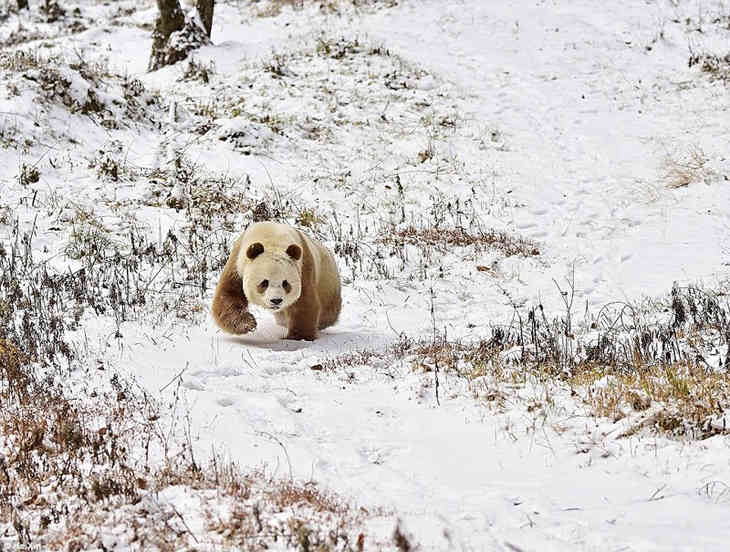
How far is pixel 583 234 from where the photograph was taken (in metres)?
12.1

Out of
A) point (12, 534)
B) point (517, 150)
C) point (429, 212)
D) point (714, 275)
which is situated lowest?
point (12, 534)

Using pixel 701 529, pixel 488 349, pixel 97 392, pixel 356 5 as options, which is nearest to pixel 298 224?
pixel 488 349

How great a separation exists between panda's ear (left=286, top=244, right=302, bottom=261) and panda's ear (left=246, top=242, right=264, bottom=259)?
Result: 0.28 meters

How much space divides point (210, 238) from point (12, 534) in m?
8.59

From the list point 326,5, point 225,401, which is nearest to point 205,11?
point 326,5

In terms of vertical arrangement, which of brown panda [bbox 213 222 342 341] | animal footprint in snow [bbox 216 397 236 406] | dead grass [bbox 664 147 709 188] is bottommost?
animal footprint in snow [bbox 216 397 236 406]

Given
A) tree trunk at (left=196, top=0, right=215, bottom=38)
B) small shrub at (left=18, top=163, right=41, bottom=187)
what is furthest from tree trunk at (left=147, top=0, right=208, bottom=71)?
small shrub at (left=18, top=163, right=41, bottom=187)

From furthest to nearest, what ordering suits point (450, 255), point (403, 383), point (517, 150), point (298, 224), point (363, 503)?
point (517, 150) < point (298, 224) < point (450, 255) < point (403, 383) < point (363, 503)

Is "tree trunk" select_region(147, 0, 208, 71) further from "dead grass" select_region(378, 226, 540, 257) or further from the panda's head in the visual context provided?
the panda's head

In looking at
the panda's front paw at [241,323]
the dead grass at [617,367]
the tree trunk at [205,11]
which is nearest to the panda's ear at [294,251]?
the panda's front paw at [241,323]

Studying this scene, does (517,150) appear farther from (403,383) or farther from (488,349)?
(403,383)

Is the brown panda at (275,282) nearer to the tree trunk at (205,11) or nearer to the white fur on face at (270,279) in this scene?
the white fur on face at (270,279)

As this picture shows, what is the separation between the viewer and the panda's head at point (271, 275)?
7113mm

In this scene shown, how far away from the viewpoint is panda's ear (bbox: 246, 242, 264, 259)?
717cm
